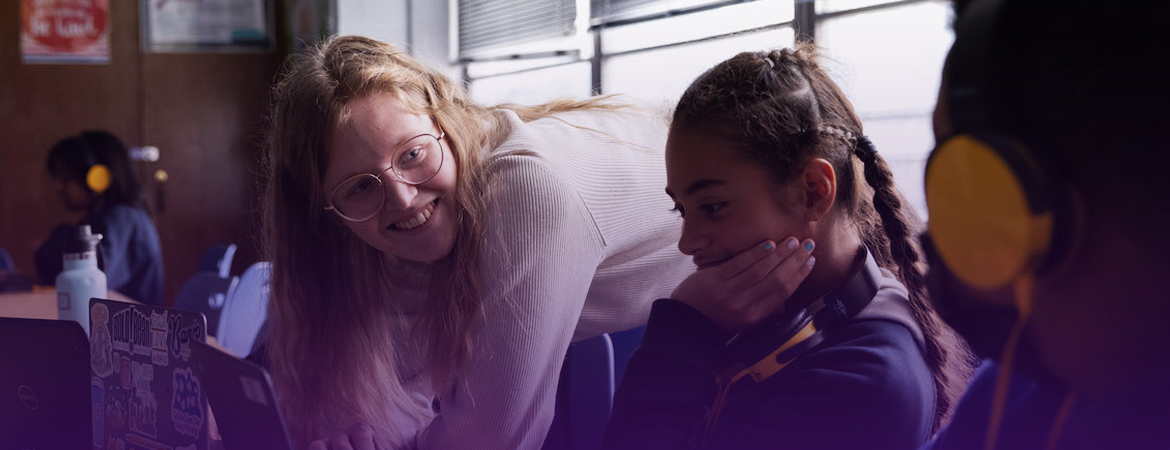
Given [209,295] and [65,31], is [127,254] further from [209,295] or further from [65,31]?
[65,31]

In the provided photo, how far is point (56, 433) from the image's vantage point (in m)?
0.93

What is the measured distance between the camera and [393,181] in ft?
3.37

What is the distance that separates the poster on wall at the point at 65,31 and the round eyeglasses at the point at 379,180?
182 inches

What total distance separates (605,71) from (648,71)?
0.28m

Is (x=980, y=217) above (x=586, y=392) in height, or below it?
above

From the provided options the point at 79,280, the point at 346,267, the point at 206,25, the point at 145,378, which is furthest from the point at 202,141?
the point at 145,378

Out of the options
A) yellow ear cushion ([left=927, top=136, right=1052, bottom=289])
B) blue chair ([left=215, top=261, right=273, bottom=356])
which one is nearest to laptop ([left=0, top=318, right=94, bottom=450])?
yellow ear cushion ([left=927, top=136, right=1052, bottom=289])

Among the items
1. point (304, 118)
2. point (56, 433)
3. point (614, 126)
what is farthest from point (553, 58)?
point (56, 433)

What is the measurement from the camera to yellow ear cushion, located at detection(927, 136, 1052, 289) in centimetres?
37

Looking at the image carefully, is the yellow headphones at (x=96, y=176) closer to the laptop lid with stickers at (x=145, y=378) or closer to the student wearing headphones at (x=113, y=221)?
the student wearing headphones at (x=113, y=221)

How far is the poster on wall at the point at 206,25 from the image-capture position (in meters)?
5.00

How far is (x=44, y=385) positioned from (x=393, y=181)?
41cm

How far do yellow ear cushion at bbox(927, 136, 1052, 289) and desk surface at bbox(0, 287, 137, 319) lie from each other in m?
2.02

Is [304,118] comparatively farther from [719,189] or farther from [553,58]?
[553,58]
